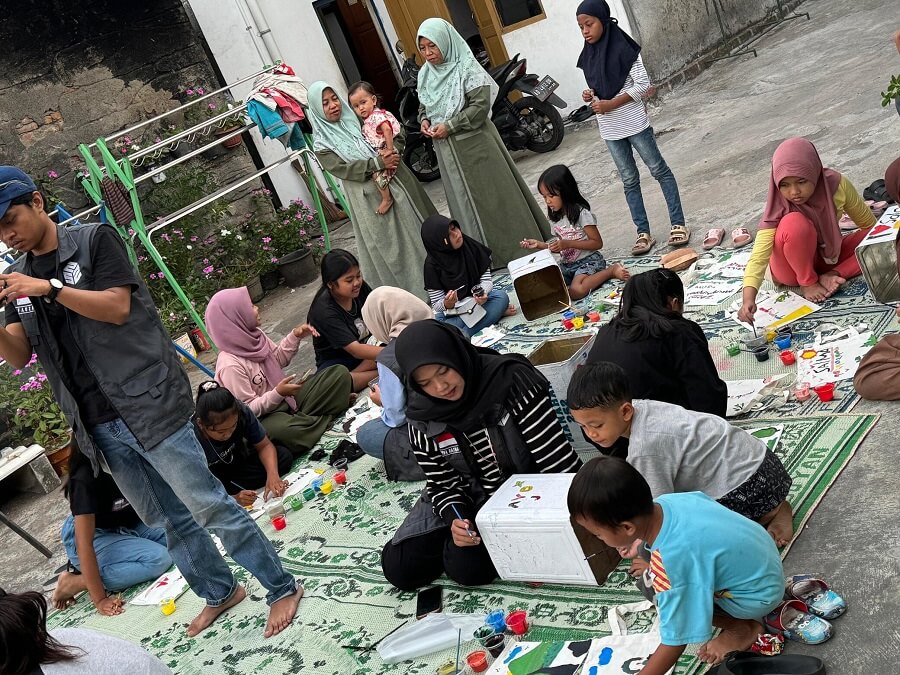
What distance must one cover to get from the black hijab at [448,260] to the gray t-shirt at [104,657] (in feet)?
11.6

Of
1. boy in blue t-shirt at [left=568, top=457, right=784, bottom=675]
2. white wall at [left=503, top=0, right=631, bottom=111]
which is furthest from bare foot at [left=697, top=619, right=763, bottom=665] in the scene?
white wall at [left=503, top=0, right=631, bottom=111]

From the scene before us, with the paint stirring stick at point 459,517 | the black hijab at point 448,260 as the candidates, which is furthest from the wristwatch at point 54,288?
the black hijab at point 448,260

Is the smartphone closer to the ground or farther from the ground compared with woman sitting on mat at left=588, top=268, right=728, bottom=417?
closer to the ground

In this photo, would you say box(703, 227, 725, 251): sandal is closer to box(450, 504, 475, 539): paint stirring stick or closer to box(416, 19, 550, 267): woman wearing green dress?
box(416, 19, 550, 267): woman wearing green dress

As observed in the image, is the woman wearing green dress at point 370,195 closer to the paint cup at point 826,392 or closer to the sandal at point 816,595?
the paint cup at point 826,392

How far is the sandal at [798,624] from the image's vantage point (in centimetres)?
242

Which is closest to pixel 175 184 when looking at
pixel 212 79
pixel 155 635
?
pixel 212 79

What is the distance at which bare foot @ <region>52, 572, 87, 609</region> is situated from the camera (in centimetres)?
436

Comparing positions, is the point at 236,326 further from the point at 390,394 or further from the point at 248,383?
the point at 390,394

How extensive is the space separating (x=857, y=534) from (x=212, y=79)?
7979 millimetres

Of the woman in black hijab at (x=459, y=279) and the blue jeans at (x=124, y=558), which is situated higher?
the woman in black hijab at (x=459, y=279)

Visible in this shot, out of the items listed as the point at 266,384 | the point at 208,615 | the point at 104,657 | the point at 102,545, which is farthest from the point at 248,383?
the point at 104,657

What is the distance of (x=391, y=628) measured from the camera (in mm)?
3293

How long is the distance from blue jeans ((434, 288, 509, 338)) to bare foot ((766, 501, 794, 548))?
282 cm
